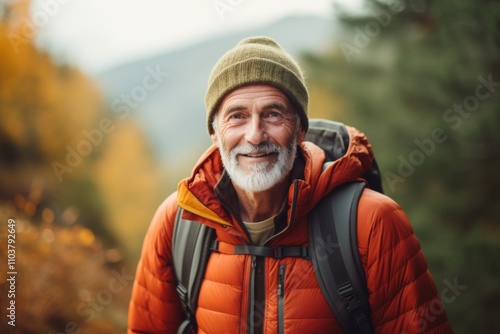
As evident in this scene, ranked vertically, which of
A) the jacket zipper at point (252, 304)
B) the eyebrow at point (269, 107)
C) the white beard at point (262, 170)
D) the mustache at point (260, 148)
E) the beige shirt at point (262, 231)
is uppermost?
the eyebrow at point (269, 107)

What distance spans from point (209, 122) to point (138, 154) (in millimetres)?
13417

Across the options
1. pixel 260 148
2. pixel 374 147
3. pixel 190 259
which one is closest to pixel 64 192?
pixel 374 147

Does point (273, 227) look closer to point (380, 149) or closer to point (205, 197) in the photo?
Answer: point (205, 197)

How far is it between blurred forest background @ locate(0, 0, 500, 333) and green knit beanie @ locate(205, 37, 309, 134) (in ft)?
9.12

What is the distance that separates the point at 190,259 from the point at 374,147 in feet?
22.5

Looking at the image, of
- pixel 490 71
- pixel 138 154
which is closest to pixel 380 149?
pixel 490 71

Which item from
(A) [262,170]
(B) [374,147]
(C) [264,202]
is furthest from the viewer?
(B) [374,147]

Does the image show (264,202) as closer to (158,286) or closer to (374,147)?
(158,286)

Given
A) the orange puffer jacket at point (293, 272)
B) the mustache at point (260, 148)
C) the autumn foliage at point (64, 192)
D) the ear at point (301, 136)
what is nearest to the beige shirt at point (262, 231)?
the orange puffer jacket at point (293, 272)

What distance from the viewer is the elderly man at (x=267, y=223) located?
86.3 inches

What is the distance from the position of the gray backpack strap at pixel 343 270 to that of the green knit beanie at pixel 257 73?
71 cm

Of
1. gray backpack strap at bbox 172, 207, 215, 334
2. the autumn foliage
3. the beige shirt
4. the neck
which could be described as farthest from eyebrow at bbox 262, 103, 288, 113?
the autumn foliage

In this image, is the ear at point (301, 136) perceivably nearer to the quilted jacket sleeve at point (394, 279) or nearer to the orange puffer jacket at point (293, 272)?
the orange puffer jacket at point (293, 272)

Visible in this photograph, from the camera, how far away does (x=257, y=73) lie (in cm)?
245
